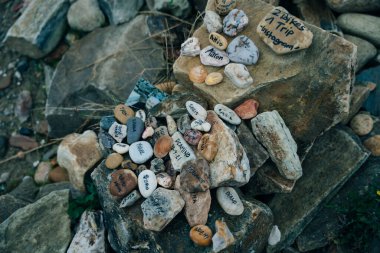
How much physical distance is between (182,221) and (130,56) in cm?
179

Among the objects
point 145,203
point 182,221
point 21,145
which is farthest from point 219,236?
point 21,145

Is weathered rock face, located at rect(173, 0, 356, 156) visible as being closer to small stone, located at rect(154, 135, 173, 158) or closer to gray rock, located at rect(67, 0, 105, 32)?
small stone, located at rect(154, 135, 173, 158)

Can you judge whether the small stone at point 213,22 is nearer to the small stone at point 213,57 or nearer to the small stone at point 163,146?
the small stone at point 213,57

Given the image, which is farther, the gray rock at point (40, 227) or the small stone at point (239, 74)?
the gray rock at point (40, 227)

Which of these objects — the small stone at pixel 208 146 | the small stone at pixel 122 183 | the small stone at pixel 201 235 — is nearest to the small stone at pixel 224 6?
the small stone at pixel 208 146

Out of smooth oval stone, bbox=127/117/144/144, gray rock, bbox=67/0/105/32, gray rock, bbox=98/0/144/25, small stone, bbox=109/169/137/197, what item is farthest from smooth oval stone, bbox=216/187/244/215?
gray rock, bbox=67/0/105/32

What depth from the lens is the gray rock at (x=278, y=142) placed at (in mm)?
2857

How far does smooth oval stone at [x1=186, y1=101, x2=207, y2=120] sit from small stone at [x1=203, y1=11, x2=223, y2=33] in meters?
0.72

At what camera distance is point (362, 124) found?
3389 mm

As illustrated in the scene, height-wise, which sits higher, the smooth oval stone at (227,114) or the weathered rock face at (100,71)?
the smooth oval stone at (227,114)

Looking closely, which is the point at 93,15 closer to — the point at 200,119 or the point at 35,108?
the point at 35,108

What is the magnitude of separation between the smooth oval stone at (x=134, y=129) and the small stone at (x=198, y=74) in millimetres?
525

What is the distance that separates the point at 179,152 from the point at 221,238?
2.06 ft

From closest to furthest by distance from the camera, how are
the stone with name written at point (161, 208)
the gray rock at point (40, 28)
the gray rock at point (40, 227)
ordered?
the stone with name written at point (161, 208), the gray rock at point (40, 227), the gray rock at point (40, 28)
